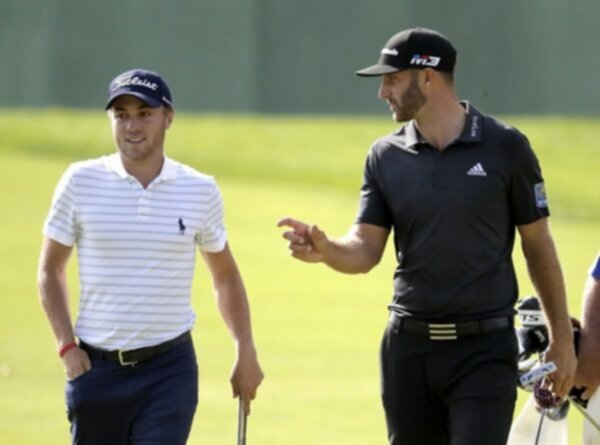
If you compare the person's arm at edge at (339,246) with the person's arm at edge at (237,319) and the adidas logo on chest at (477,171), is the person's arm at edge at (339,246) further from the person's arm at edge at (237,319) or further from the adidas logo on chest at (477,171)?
the adidas logo on chest at (477,171)

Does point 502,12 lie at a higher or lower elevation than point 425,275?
higher

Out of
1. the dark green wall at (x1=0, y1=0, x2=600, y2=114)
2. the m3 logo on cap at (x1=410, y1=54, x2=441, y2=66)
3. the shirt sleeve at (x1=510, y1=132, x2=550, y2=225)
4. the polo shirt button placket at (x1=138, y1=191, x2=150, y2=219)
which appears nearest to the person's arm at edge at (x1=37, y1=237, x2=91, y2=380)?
the polo shirt button placket at (x1=138, y1=191, x2=150, y2=219)

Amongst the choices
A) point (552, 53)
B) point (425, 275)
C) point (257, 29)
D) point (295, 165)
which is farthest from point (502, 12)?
point (425, 275)

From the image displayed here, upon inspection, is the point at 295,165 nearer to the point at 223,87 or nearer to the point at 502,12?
the point at 223,87

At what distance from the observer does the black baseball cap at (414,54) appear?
6.63 m

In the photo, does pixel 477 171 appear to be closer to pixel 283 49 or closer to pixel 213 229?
pixel 213 229

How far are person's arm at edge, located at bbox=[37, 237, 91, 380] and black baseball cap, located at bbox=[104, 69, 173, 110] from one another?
1.88 feet

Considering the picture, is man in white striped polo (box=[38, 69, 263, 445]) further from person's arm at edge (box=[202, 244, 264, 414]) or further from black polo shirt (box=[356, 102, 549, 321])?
black polo shirt (box=[356, 102, 549, 321])

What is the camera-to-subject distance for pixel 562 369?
21.4 feet

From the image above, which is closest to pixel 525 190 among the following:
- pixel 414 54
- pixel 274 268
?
pixel 414 54

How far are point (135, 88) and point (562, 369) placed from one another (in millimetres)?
1901

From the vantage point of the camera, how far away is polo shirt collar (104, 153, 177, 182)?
6.41 meters

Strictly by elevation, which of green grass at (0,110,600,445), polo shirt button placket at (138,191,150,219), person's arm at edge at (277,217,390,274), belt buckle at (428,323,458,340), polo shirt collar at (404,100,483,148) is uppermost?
polo shirt collar at (404,100,483,148)

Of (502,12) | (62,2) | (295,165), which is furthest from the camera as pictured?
(295,165)
